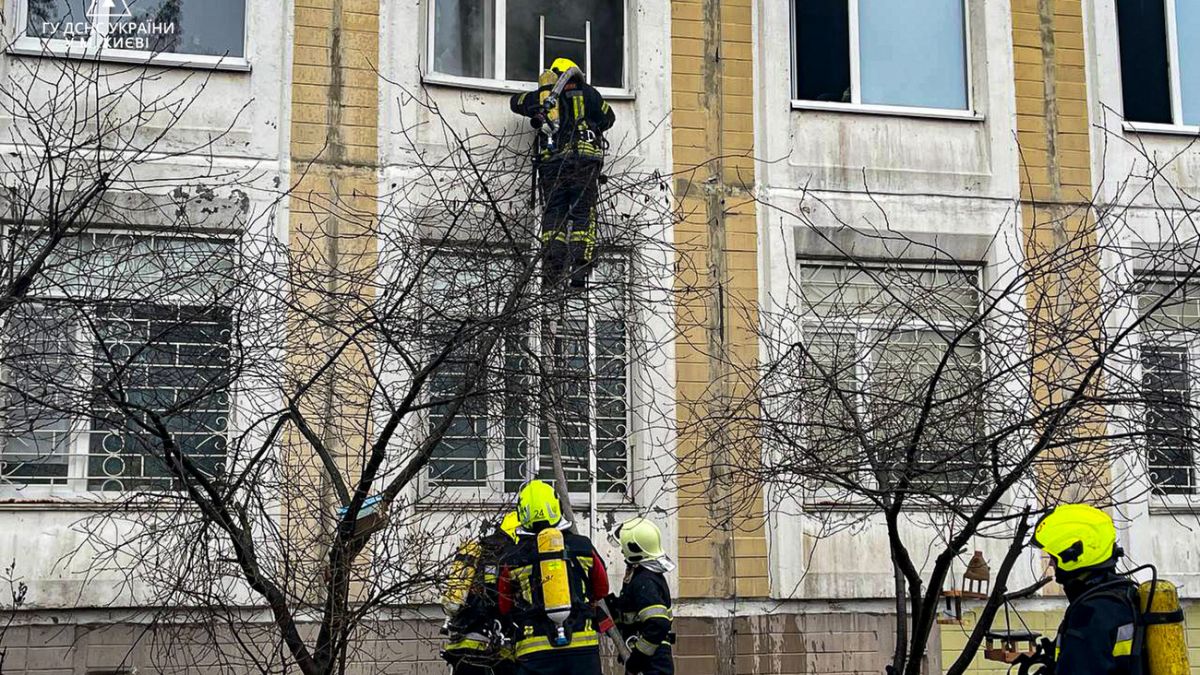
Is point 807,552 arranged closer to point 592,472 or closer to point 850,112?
point 592,472

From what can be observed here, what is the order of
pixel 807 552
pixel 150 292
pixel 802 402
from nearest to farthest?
1. pixel 150 292
2. pixel 802 402
3. pixel 807 552

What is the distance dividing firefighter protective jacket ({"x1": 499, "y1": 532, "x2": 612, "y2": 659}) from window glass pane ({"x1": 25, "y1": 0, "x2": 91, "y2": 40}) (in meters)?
5.60

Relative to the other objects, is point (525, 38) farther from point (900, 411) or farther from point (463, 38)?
point (900, 411)

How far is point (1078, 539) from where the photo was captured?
6938 mm

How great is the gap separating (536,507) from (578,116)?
3.51 m

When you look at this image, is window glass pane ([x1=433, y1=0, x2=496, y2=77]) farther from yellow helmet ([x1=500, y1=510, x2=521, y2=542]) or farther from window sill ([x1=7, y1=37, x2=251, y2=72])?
yellow helmet ([x1=500, y1=510, x2=521, y2=542])

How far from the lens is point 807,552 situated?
38.7 ft

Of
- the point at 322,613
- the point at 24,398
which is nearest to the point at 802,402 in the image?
the point at 322,613

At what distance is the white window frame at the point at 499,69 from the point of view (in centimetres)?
1204

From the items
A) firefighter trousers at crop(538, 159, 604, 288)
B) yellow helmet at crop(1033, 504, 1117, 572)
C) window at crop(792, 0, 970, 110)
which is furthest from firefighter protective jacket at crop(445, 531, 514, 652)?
window at crop(792, 0, 970, 110)

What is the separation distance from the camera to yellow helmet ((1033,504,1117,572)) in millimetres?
6938

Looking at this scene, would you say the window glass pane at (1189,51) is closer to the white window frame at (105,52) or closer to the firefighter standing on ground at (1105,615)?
the firefighter standing on ground at (1105,615)

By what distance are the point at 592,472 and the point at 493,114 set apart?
3.14 m

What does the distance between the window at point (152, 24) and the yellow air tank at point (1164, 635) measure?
800 centimetres
